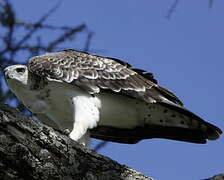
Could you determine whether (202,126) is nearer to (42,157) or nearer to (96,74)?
(96,74)

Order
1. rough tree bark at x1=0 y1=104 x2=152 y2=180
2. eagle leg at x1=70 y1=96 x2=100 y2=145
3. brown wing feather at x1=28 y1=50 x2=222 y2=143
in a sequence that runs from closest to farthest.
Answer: rough tree bark at x1=0 y1=104 x2=152 y2=180 < eagle leg at x1=70 y1=96 x2=100 y2=145 < brown wing feather at x1=28 y1=50 x2=222 y2=143

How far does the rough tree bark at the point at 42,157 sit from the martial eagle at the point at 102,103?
232 centimetres

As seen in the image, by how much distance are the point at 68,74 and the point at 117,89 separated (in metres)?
0.63

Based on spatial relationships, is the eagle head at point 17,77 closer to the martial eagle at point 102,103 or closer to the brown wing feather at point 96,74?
the martial eagle at point 102,103

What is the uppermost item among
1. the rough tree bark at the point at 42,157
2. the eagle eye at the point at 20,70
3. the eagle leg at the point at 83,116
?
the rough tree bark at the point at 42,157

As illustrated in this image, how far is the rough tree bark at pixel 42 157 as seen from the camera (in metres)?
3.60

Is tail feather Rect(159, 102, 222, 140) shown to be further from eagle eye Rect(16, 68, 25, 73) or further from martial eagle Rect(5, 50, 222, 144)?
eagle eye Rect(16, 68, 25, 73)

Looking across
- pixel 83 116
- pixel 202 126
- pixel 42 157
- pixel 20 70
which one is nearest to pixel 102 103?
pixel 83 116

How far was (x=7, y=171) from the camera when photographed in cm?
352

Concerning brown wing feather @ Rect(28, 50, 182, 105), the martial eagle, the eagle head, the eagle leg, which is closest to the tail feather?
the martial eagle

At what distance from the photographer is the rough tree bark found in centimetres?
360

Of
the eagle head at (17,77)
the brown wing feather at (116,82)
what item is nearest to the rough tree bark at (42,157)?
the brown wing feather at (116,82)

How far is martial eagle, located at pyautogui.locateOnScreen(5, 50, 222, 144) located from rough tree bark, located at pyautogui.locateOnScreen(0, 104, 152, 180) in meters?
2.32

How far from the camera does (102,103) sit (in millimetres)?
6797
